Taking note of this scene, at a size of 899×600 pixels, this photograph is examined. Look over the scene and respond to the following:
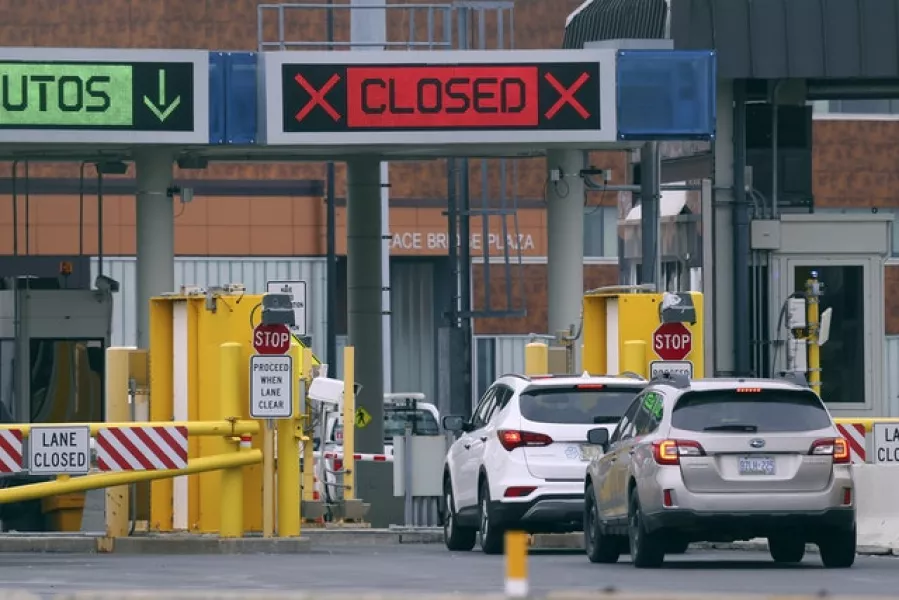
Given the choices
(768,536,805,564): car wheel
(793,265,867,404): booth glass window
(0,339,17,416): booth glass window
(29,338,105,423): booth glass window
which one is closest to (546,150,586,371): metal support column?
(793,265,867,404): booth glass window

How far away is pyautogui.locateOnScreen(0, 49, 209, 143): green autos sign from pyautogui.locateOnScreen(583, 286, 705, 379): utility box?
15.7 feet

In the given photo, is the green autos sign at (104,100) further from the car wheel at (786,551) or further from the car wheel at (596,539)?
the car wheel at (786,551)

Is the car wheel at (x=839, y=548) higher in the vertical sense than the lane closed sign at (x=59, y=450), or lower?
lower

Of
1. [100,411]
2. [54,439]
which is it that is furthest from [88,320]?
[54,439]

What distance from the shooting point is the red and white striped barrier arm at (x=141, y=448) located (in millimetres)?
21078

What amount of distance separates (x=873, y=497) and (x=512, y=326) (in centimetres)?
3590

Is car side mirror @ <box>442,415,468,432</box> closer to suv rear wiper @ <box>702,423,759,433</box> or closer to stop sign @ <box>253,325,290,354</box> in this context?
stop sign @ <box>253,325,290,354</box>

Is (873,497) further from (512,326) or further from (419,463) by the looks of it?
(512,326)

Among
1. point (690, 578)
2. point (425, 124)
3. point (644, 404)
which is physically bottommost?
point (690, 578)

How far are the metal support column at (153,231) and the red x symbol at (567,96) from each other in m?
4.52

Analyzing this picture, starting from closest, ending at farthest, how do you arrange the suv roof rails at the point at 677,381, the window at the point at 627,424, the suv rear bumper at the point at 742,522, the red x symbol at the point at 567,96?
1. the suv rear bumper at the point at 742,522
2. the suv roof rails at the point at 677,381
3. the window at the point at 627,424
4. the red x symbol at the point at 567,96

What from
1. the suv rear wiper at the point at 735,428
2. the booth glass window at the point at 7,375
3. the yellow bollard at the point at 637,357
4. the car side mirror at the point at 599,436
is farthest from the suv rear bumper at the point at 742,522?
the booth glass window at the point at 7,375

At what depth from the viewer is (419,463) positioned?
1087 inches

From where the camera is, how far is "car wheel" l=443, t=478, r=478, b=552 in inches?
897
